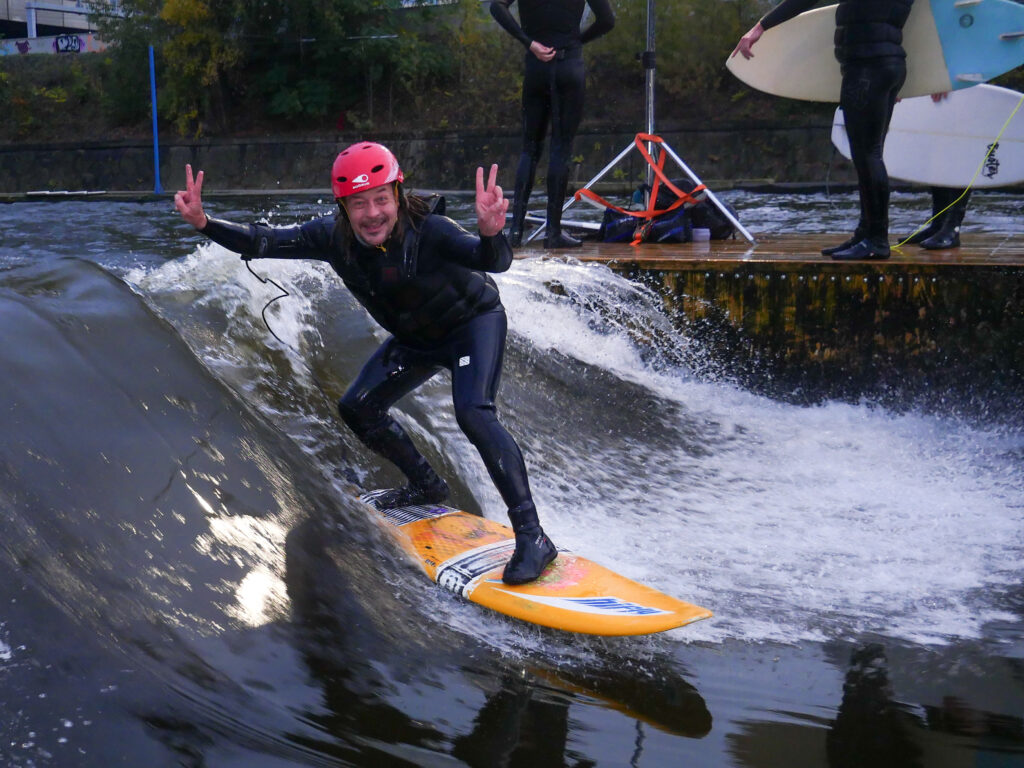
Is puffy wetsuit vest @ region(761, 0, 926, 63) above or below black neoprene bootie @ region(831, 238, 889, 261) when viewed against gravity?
above

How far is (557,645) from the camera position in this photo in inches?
131

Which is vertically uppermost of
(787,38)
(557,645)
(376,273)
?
(787,38)

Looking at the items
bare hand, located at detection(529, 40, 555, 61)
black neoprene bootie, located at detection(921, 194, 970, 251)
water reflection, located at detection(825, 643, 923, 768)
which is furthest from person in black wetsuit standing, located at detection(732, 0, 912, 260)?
water reflection, located at detection(825, 643, 923, 768)

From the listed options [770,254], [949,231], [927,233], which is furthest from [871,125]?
[927,233]

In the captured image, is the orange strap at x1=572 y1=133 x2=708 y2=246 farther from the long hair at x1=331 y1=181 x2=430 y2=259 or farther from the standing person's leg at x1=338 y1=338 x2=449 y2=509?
the long hair at x1=331 y1=181 x2=430 y2=259

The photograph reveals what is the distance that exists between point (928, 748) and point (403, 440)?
233cm

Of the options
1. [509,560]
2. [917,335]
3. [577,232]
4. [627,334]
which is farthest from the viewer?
[577,232]

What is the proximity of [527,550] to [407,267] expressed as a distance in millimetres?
1113

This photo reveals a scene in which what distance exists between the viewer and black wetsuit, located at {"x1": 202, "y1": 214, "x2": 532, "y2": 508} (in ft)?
12.3

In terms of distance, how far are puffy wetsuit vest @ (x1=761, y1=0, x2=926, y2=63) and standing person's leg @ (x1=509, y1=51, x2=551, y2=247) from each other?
2.09m

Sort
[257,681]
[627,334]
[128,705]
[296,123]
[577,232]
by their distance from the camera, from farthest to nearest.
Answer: [296,123]
[577,232]
[627,334]
[257,681]
[128,705]

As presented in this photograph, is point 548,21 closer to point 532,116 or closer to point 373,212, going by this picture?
point 532,116

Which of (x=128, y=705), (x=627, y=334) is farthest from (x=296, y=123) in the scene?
(x=128, y=705)

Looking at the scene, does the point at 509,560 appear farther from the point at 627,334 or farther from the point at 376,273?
the point at 627,334
